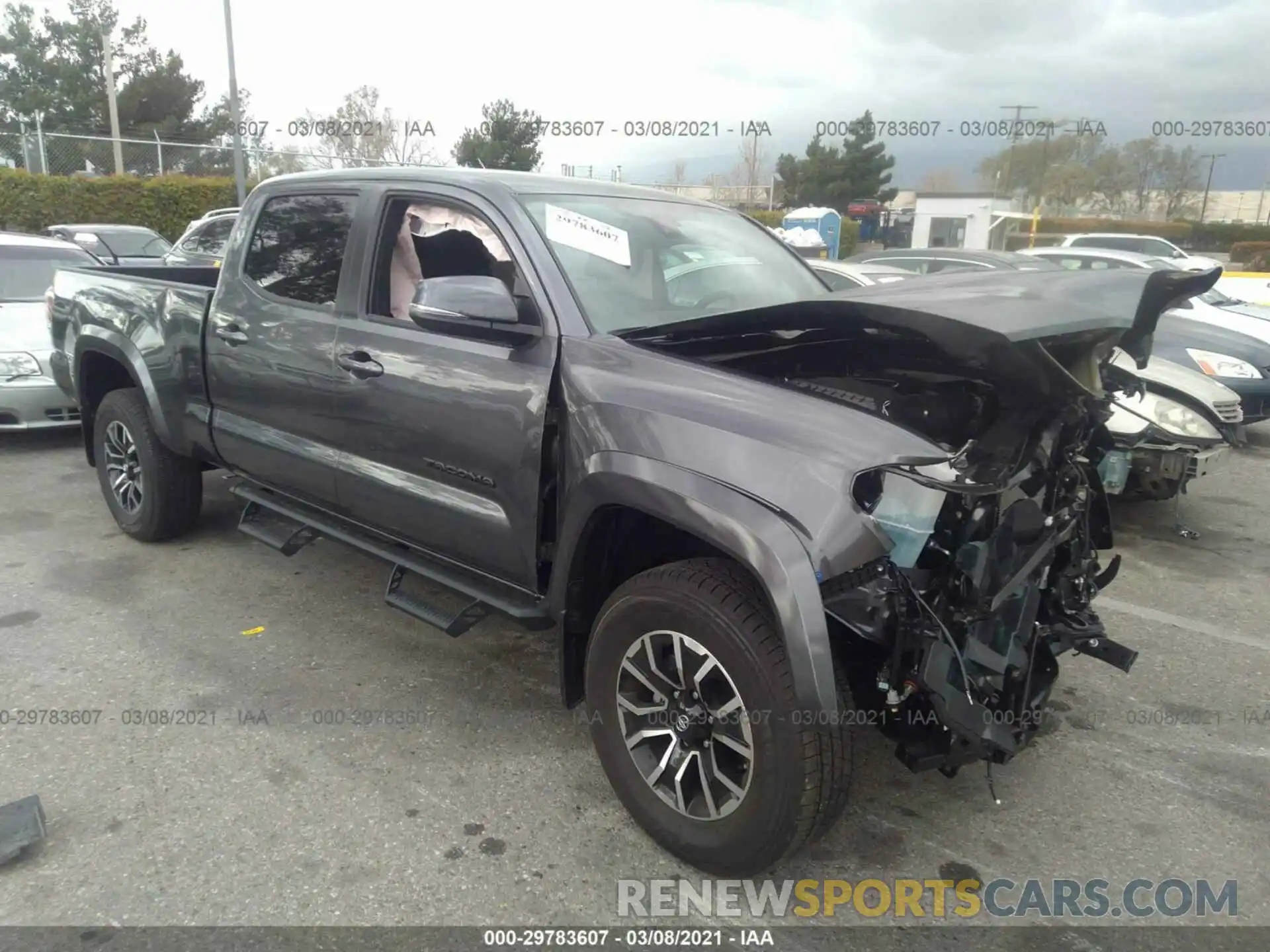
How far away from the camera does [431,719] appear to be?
344cm

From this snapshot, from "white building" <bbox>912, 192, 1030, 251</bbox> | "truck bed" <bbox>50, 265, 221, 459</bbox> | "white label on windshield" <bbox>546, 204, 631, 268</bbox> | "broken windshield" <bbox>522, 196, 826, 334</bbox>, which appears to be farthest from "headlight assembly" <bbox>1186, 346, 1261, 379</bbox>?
"white building" <bbox>912, 192, 1030, 251</bbox>

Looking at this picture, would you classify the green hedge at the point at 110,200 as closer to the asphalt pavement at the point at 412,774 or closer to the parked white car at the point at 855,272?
the parked white car at the point at 855,272

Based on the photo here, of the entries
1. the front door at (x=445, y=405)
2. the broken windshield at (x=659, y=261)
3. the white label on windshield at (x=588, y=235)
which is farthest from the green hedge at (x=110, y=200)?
the white label on windshield at (x=588, y=235)

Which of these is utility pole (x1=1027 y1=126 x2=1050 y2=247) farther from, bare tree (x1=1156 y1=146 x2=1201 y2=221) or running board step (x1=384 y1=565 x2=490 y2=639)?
running board step (x1=384 y1=565 x2=490 y2=639)

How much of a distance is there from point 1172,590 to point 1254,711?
1.36m

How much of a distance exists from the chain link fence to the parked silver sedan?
487 inches

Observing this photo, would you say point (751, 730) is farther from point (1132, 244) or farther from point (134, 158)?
point (134, 158)

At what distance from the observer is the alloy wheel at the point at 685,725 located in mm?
2467

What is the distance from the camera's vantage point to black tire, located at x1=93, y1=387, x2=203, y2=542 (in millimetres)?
4863

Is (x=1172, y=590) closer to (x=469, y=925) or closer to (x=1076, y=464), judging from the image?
(x=1076, y=464)

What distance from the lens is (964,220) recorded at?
94.9ft

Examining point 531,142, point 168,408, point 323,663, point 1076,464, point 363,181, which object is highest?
point 531,142

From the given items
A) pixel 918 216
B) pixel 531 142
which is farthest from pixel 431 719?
pixel 918 216

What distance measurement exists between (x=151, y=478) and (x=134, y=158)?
2449 cm
